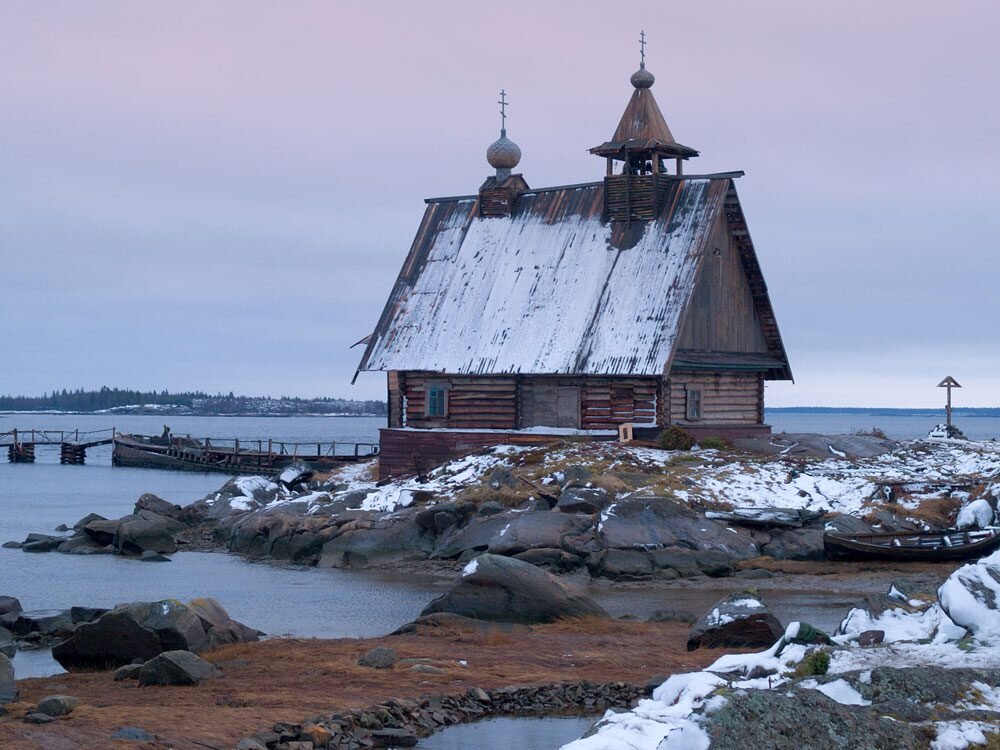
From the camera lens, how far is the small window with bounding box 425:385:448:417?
4234 cm

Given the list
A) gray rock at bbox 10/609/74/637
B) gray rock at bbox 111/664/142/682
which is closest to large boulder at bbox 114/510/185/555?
gray rock at bbox 10/609/74/637

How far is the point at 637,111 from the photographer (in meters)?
43.4

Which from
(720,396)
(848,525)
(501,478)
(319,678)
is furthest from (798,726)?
(720,396)

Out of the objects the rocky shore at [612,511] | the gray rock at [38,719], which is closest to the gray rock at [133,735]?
the gray rock at [38,719]

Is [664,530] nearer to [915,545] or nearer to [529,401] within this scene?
[915,545]

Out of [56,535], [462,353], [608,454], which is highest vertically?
[462,353]

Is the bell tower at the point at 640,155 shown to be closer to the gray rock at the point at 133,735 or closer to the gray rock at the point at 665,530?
the gray rock at the point at 665,530

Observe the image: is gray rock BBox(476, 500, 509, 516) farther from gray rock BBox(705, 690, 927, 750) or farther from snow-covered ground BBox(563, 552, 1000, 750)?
gray rock BBox(705, 690, 927, 750)

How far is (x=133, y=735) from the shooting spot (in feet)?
43.0

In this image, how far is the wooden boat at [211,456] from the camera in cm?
6116

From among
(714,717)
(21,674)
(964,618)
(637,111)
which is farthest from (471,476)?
(714,717)

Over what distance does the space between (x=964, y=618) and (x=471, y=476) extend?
77.4 feet

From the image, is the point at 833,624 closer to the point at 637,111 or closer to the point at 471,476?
the point at 471,476

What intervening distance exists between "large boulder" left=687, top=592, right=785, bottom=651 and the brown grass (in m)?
0.35
